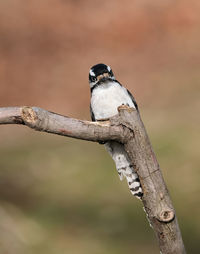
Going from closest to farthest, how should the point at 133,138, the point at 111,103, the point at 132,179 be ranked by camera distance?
the point at 133,138
the point at 111,103
the point at 132,179

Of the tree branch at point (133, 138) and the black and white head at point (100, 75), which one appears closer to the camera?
the tree branch at point (133, 138)

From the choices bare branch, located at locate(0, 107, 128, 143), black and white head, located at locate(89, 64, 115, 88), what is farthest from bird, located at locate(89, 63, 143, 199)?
bare branch, located at locate(0, 107, 128, 143)

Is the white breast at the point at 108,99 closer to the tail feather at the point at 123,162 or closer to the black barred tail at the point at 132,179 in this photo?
the tail feather at the point at 123,162

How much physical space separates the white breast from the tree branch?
1.48ft

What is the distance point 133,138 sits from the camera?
9.75 ft

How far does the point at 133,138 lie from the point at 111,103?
0.51m

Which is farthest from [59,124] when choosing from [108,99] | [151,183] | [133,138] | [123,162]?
[123,162]

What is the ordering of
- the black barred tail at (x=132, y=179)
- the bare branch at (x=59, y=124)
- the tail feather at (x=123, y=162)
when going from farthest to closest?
the tail feather at (x=123, y=162), the black barred tail at (x=132, y=179), the bare branch at (x=59, y=124)

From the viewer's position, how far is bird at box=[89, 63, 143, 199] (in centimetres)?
344

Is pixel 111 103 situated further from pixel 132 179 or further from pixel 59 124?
pixel 59 124

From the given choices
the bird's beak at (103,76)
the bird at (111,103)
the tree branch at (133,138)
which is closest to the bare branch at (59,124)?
the tree branch at (133,138)

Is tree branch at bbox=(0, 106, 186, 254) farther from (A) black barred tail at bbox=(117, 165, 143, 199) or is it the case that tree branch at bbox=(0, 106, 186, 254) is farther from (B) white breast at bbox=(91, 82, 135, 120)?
(B) white breast at bbox=(91, 82, 135, 120)

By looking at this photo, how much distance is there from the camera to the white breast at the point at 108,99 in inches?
135

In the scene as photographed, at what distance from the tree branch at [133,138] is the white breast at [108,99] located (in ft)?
1.48
